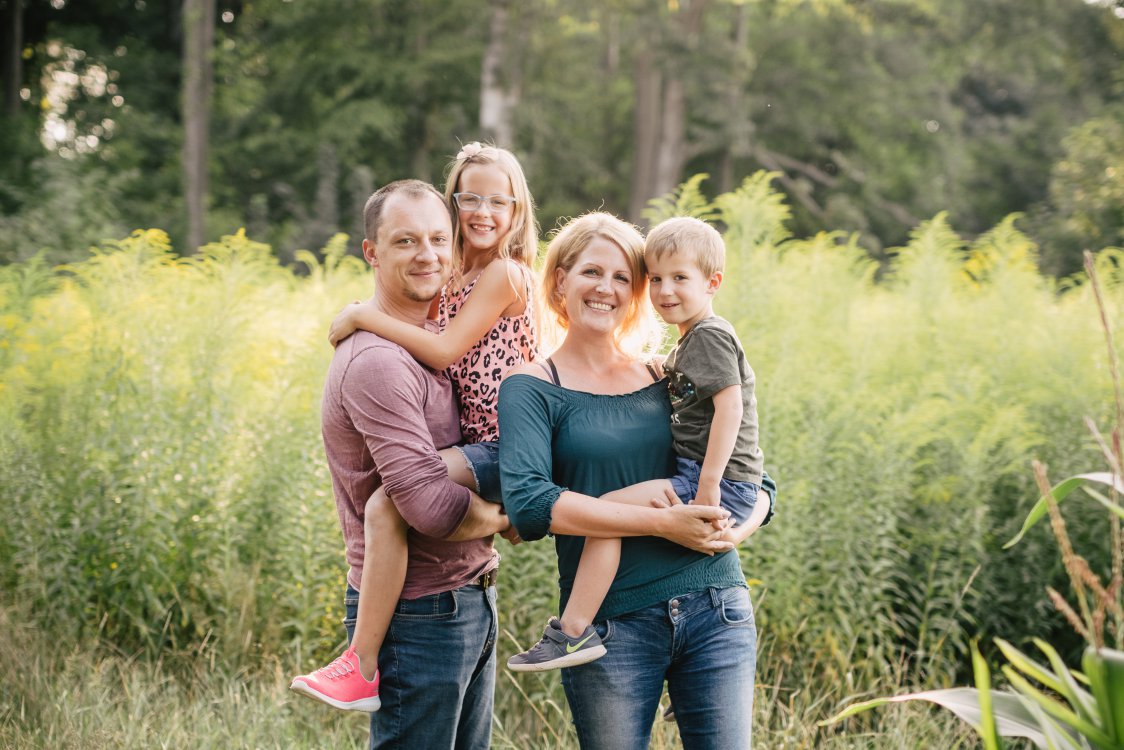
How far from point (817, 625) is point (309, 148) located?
20.3 meters

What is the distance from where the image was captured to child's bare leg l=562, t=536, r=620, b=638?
2.32m

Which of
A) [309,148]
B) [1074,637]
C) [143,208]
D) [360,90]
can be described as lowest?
[1074,637]

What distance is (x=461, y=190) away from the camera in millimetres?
2721

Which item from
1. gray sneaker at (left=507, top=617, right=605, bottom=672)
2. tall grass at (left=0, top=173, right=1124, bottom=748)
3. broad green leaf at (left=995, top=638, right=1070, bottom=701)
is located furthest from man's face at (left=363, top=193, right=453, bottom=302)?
tall grass at (left=0, top=173, right=1124, bottom=748)

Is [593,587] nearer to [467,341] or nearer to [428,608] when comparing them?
[428,608]

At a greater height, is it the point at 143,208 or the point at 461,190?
the point at 143,208

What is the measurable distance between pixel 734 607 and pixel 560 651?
0.44m

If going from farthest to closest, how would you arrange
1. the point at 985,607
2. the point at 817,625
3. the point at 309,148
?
the point at 309,148 → the point at 985,607 → the point at 817,625

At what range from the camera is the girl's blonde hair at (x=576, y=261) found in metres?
2.46

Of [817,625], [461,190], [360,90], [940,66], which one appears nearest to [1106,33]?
[940,66]

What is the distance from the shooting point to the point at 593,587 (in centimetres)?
232

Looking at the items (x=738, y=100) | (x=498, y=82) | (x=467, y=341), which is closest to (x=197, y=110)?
(x=498, y=82)

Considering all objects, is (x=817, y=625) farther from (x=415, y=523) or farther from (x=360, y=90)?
(x=360, y=90)

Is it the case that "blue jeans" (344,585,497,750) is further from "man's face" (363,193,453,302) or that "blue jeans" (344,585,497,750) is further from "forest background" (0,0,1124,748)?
"forest background" (0,0,1124,748)
